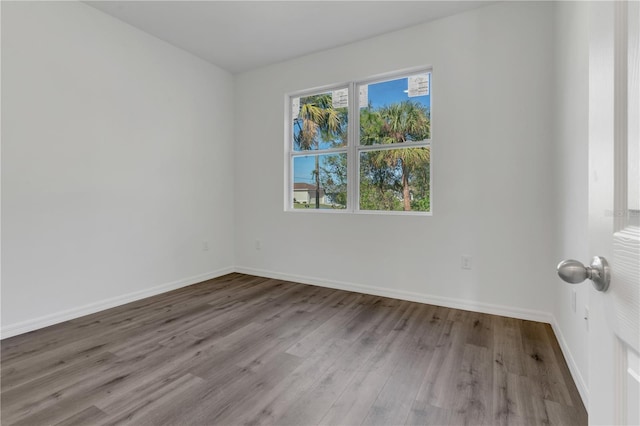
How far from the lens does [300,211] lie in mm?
3676

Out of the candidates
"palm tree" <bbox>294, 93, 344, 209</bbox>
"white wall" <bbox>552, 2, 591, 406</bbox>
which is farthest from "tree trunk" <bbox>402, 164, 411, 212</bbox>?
"white wall" <bbox>552, 2, 591, 406</bbox>

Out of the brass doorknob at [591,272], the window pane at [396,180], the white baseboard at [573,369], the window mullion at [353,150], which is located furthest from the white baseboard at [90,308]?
the white baseboard at [573,369]

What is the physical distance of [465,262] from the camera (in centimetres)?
275

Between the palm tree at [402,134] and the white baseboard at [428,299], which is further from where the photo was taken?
the palm tree at [402,134]

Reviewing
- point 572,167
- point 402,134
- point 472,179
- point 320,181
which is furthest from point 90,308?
point 572,167

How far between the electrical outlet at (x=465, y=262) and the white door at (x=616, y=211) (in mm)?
2276

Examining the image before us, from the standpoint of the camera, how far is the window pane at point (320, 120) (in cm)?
350

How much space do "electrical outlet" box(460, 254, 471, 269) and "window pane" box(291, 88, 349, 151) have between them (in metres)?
1.75

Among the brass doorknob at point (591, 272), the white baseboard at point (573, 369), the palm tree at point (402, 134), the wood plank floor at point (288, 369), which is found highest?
the palm tree at point (402, 134)

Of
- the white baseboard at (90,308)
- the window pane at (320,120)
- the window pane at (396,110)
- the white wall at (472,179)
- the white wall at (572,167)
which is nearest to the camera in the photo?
the white wall at (572,167)

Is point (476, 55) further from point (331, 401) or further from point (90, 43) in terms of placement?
point (90, 43)

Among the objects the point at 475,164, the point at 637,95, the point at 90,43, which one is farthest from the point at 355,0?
the point at 637,95

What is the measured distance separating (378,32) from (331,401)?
3.27m

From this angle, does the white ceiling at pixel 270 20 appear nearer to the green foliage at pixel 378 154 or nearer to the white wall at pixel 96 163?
the white wall at pixel 96 163
